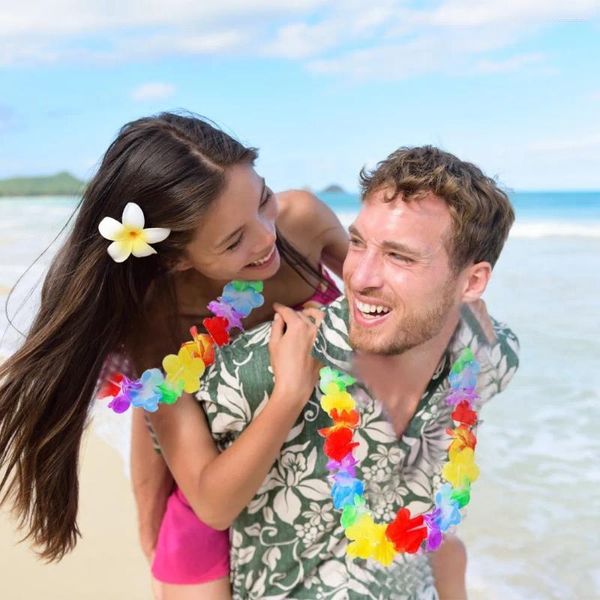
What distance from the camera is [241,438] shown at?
7.38 feet

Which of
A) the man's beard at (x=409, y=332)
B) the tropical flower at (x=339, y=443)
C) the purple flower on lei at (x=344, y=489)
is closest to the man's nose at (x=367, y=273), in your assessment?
the man's beard at (x=409, y=332)

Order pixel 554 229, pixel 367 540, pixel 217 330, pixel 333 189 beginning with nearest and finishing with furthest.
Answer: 1. pixel 367 540
2. pixel 217 330
3. pixel 554 229
4. pixel 333 189

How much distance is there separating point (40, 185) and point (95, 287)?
69.2ft

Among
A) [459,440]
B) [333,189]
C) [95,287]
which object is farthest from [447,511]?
[333,189]

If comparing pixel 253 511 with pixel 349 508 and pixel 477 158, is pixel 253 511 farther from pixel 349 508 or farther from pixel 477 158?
pixel 477 158

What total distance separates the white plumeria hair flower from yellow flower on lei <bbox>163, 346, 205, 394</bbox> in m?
0.28

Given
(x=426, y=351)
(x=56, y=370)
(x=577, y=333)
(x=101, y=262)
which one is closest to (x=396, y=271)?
(x=426, y=351)

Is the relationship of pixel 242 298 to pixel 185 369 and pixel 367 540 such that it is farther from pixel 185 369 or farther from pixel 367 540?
pixel 367 540

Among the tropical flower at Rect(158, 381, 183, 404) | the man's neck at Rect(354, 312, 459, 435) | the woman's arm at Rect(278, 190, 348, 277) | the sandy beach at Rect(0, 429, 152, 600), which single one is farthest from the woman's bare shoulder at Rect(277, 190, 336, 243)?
the sandy beach at Rect(0, 429, 152, 600)

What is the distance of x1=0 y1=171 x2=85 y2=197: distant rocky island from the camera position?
22.2 m

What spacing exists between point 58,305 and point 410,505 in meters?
1.10

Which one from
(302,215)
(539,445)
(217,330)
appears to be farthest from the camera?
(539,445)

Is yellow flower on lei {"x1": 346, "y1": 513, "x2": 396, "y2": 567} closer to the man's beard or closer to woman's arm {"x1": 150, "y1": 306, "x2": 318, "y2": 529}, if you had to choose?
woman's arm {"x1": 150, "y1": 306, "x2": 318, "y2": 529}

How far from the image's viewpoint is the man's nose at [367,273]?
7.39 feet
